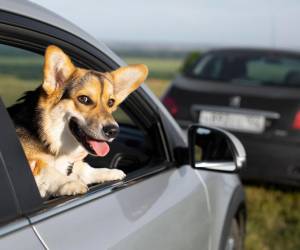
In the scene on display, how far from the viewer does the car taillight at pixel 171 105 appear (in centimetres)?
678

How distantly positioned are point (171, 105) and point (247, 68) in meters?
1.24

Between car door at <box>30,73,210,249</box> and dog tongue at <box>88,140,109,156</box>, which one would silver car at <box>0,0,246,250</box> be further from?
dog tongue at <box>88,140,109,156</box>

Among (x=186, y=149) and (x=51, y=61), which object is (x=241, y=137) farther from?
(x=51, y=61)

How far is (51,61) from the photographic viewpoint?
6.58ft

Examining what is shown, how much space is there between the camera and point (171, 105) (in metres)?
6.84

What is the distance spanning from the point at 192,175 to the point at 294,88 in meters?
4.10

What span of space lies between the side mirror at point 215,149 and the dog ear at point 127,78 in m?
0.63

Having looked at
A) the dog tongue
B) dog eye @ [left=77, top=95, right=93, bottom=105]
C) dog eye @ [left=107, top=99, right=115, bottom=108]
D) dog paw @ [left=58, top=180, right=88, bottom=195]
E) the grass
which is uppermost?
dog eye @ [left=77, top=95, right=93, bottom=105]

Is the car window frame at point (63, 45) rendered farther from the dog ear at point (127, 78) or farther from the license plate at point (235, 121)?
the license plate at point (235, 121)

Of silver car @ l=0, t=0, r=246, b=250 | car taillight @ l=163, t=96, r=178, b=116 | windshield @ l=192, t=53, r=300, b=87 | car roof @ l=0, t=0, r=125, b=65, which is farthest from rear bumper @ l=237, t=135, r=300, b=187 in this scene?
car roof @ l=0, t=0, r=125, b=65

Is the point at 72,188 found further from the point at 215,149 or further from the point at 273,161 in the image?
the point at 273,161

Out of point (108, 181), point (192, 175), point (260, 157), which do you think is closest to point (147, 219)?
point (108, 181)

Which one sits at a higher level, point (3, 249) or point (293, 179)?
point (3, 249)

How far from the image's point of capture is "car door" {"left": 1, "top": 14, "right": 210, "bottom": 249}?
1.90m
